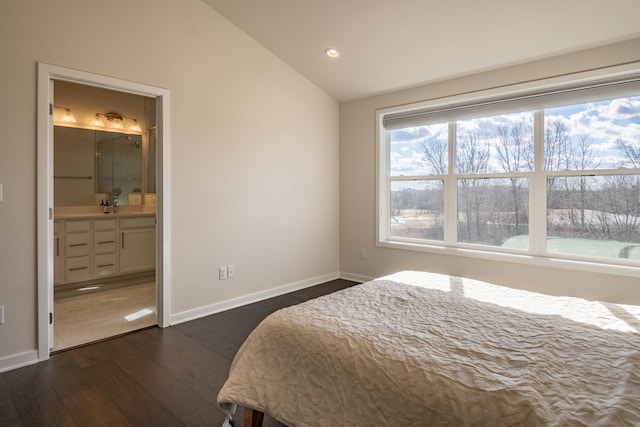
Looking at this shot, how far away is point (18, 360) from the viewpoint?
2391 millimetres

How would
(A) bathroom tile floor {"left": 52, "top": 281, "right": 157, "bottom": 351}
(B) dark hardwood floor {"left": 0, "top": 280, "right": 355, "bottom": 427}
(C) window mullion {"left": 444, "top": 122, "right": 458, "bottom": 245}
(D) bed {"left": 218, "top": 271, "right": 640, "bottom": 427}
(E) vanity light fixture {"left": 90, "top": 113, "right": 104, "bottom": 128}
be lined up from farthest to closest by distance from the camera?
1. (E) vanity light fixture {"left": 90, "top": 113, "right": 104, "bottom": 128}
2. (C) window mullion {"left": 444, "top": 122, "right": 458, "bottom": 245}
3. (A) bathroom tile floor {"left": 52, "top": 281, "right": 157, "bottom": 351}
4. (B) dark hardwood floor {"left": 0, "top": 280, "right": 355, "bottom": 427}
5. (D) bed {"left": 218, "top": 271, "right": 640, "bottom": 427}

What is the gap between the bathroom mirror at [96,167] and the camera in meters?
4.53

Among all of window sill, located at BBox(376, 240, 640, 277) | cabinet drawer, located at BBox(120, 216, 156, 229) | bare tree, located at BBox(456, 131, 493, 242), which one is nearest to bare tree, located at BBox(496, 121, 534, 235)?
bare tree, located at BBox(456, 131, 493, 242)

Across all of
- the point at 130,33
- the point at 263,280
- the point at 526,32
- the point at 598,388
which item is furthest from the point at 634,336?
the point at 130,33

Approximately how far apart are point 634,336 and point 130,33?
3.67 metres

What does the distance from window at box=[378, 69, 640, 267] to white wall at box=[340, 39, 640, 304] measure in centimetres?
13

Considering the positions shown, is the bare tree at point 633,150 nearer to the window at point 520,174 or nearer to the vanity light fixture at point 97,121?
the window at point 520,174

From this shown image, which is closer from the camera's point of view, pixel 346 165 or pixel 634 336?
pixel 634 336

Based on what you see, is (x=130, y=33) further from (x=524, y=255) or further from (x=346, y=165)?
(x=524, y=255)

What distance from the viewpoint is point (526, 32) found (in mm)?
2873

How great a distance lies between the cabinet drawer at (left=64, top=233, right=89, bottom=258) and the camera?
13.3 ft

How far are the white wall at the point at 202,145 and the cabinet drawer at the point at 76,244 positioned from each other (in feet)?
5.83

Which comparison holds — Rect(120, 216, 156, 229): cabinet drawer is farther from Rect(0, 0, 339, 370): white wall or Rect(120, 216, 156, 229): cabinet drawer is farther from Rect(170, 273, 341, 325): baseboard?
Rect(170, 273, 341, 325): baseboard

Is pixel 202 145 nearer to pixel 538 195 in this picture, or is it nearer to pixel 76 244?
pixel 76 244
